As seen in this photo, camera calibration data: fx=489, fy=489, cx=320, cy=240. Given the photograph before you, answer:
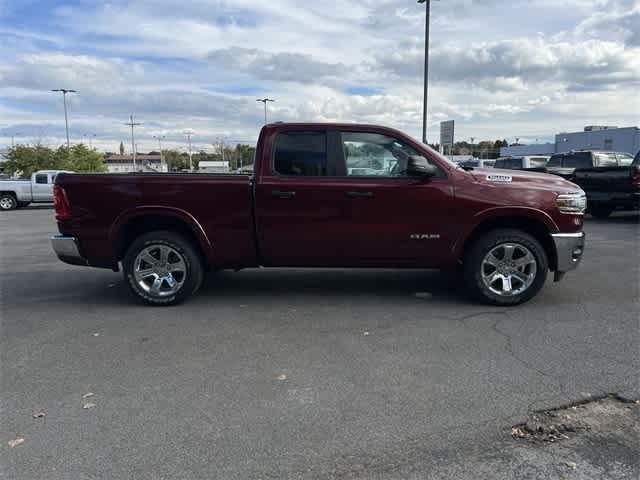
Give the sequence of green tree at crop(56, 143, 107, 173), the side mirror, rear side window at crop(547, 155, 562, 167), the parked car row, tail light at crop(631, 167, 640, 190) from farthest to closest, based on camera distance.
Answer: green tree at crop(56, 143, 107, 173)
rear side window at crop(547, 155, 562, 167)
the parked car row
tail light at crop(631, 167, 640, 190)
the side mirror

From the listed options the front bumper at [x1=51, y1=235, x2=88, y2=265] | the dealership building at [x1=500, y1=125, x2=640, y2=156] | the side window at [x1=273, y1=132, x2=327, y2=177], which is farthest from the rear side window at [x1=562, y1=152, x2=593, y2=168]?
the dealership building at [x1=500, y1=125, x2=640, y2=156]

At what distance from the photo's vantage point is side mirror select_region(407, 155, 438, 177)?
196 inches

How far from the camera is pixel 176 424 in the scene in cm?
298

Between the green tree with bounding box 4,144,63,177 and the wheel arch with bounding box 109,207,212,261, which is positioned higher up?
the green tree with bounding box 4,144,63,177

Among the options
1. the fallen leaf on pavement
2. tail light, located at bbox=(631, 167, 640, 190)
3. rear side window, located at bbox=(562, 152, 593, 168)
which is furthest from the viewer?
rear side window, located at bbox=(562, 152, 593, 168)

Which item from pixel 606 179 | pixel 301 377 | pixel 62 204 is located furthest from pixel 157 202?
pixel 606 179

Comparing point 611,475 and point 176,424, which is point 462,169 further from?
point 176,424

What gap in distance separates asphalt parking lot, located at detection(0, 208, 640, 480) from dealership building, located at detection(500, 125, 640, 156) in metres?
38.5

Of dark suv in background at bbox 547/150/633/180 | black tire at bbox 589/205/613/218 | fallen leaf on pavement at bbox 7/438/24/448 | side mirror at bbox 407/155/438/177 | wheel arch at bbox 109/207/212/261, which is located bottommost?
fallen leaf on pavement at bbox 7/438/24/448

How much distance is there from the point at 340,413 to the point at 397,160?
118 inches

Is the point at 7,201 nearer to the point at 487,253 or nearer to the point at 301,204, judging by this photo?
the point at 301,204

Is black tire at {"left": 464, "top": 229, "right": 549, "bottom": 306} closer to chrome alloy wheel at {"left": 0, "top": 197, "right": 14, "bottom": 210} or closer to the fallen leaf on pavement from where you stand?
the fallen leaf on pavement

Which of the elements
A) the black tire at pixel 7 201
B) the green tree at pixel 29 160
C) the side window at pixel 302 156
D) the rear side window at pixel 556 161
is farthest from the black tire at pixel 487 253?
the green tree at pixel 29 160

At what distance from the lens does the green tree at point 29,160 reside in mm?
38469
